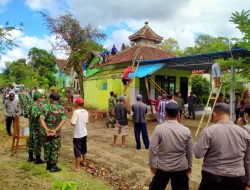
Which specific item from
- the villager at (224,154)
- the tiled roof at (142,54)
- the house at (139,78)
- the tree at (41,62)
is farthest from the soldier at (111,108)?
the tree at (41,62)

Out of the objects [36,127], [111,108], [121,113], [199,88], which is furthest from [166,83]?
[36,127]

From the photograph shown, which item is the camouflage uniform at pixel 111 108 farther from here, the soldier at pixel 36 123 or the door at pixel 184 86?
the door at pixel 184 86

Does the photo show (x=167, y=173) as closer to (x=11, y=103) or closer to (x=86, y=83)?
(x=11, y=103)

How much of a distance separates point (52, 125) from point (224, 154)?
149 inches

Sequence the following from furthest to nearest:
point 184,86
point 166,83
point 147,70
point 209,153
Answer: point 184,86 → point 166,83 → point 147,70 → point 209,153

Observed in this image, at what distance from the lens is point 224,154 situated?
9.89 ft

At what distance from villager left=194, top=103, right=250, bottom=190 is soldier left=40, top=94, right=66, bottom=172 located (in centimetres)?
346

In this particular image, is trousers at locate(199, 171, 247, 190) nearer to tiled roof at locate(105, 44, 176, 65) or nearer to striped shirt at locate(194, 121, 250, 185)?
striped shirt at locate(194, 121, 250, 185)

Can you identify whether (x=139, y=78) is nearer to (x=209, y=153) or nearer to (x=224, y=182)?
(x=209, y=153)

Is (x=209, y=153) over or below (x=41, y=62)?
below

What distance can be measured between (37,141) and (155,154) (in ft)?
12.3

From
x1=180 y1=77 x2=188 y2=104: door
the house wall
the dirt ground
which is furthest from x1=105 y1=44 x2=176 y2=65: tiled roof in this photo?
the dirt ground

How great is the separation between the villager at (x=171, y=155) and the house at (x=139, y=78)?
10.5 m

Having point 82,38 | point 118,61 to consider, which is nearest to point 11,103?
point 118,61
